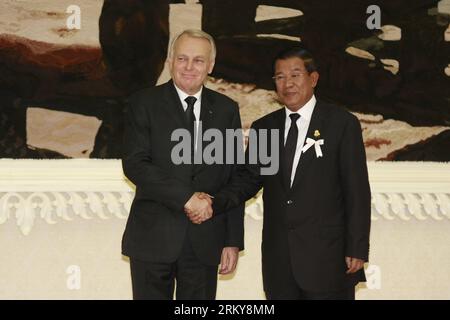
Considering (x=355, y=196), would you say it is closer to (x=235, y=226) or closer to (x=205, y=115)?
(x=235, y=226)

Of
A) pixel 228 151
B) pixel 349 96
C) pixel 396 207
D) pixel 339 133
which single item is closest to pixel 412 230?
pixel 396 207

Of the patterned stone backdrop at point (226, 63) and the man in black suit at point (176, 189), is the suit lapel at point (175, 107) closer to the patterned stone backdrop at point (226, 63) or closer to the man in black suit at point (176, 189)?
the man in black suit at point (176, 189)

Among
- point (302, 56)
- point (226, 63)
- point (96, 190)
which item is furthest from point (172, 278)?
point (226, 63)

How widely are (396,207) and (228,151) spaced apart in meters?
1.63

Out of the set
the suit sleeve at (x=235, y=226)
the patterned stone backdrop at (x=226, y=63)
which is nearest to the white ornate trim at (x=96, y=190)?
the patterned stone backdrop at (x=226, y=63)

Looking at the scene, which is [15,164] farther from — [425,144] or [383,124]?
[425,144]

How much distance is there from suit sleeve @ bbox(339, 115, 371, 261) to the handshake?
0.57 m

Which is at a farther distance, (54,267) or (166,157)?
(54,267)

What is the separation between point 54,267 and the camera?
362 cm

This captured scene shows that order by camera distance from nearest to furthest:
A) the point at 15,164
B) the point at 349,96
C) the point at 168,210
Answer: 1. the point at 168,210
2. the point at 15,164
3. the point at 349,96

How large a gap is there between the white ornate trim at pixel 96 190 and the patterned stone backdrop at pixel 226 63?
0.29 ft

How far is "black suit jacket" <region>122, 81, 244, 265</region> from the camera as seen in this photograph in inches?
92.2

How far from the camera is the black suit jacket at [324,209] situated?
8.09ft

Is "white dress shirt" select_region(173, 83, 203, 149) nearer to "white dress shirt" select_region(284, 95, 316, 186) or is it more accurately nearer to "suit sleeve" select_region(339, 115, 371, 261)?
"white dress shirt" select_region(284, 95, 316, 186)
